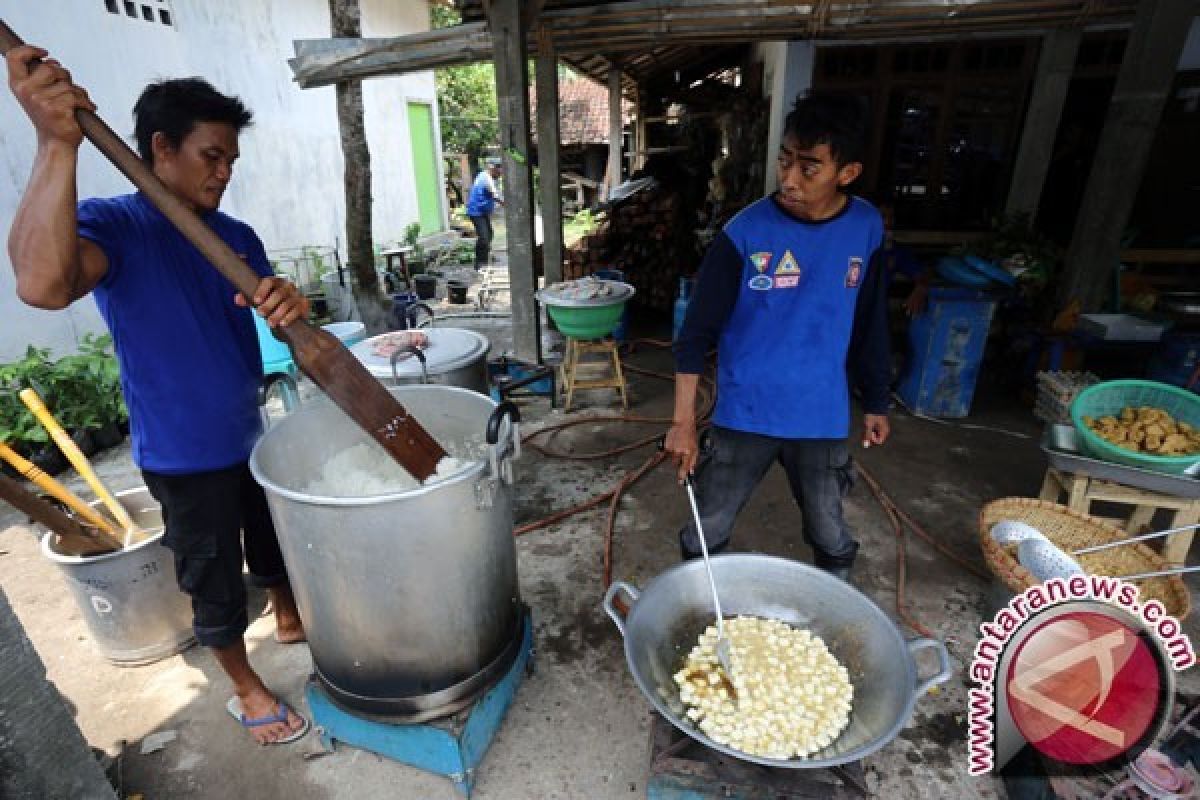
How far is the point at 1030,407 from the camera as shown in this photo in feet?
17.7

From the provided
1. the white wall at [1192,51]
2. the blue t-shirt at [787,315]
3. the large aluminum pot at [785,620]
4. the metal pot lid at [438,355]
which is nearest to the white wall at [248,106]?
the metal pot lid at [438,355]

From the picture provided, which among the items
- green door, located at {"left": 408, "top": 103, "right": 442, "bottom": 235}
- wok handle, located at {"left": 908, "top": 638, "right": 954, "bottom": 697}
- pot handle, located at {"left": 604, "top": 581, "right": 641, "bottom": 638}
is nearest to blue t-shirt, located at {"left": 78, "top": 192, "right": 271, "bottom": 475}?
pot handle, located at {"left": 604, "top": 581, "right": 641, "bottom": 638}

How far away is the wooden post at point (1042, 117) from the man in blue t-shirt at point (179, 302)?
6876mm

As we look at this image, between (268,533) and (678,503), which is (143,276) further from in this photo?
(678,503)

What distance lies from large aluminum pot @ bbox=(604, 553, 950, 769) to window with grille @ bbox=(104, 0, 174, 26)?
8190 millimetres

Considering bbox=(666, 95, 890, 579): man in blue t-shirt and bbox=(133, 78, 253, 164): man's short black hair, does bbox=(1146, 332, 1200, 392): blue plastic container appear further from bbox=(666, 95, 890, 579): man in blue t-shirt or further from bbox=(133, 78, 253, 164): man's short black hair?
bbox=(133, 78, 253, 164): man's short black hair

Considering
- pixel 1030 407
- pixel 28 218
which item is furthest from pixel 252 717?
pixel 1030 407

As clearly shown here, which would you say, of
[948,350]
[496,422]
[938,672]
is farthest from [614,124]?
[938,672]

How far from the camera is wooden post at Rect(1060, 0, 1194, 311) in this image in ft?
14.9

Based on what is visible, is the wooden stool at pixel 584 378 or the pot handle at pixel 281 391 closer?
the pot handle at pixel 281 391

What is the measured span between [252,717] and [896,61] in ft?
25.8

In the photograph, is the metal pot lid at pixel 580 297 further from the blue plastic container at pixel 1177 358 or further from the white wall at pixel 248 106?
the blue plastic container at pixel 1177 358

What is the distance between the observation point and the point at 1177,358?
4.47 m

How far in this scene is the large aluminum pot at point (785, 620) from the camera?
1.72m
